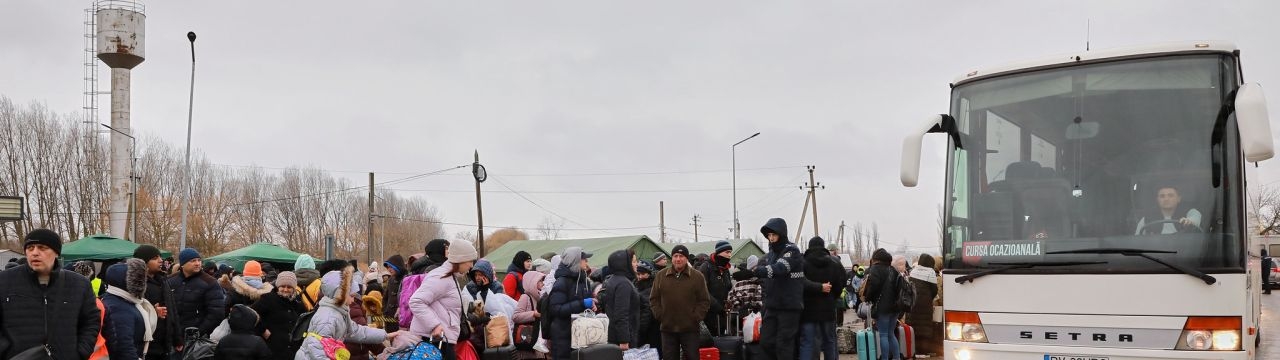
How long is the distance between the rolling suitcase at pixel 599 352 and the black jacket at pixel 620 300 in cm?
11

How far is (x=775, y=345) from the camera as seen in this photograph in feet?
34.9

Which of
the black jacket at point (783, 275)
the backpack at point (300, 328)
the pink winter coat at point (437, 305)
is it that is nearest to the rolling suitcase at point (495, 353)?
the pink winter coat at point (437, 305)

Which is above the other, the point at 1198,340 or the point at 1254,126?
the point at 1254,126

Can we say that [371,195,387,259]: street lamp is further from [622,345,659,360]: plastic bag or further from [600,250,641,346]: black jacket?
[600,250,641,346]: black jacket

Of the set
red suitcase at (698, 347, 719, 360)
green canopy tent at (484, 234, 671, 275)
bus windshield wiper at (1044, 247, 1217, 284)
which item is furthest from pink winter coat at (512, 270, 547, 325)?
green canopy tent at (484, 234, 671, 275)

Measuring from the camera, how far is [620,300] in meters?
10.2

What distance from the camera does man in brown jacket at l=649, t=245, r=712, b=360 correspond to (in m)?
10.7

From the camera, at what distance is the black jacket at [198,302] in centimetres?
977

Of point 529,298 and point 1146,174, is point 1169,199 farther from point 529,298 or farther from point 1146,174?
point 529,298

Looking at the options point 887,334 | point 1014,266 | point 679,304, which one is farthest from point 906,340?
point 1014,266

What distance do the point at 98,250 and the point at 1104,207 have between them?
20.9 m

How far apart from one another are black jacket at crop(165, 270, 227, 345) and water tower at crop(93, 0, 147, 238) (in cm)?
4252

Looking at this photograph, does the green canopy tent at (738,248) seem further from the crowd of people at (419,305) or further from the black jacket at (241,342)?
the black jacket at (241,342)

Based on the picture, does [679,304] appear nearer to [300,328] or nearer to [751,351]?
[751,351]
